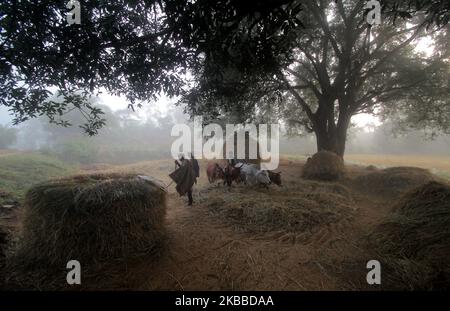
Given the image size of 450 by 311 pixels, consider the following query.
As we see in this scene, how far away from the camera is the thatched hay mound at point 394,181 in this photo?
874 centimetres

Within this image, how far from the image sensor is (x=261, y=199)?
674cm

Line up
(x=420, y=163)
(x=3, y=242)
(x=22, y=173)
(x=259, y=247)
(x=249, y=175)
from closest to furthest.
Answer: (x=3, y=242)
(x=259, y=247)
(x=249, y=175)
(x=22, y=173)
(x=420, y=163)

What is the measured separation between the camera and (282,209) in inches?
233

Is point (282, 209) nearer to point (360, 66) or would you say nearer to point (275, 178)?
point (275, 178)

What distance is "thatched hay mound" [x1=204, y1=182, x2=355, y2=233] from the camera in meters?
5.44

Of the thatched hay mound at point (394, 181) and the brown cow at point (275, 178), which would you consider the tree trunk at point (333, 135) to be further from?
the brown cow at point (275, 178)

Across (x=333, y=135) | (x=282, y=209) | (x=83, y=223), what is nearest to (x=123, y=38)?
(x=83, y=223)

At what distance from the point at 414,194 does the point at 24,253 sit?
22.9ft

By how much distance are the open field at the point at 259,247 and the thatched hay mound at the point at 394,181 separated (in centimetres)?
124

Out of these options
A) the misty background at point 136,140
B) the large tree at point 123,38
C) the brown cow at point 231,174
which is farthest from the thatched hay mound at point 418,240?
the misty background at point 136,140

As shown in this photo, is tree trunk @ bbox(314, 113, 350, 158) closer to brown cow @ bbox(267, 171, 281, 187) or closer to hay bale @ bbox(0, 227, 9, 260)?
brown cow @ bbox(267, 171, 281, 187)

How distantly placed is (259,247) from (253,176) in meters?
4.08
